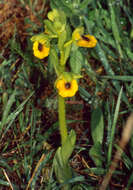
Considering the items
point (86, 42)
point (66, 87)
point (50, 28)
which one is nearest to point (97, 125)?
point (66, 87)

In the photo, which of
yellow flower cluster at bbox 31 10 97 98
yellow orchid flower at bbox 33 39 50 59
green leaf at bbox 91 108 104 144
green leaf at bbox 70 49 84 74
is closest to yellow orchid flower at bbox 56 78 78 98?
yellow flower cluster at bbox 31 10 97 98

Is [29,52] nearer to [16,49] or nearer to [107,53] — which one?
[16,49]

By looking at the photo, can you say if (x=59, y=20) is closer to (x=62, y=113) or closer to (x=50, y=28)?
(x=50, y=28)

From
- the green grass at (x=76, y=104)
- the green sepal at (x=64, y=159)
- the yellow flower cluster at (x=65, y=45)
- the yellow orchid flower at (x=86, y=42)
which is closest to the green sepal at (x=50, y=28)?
the yellow flower cluster at (x=65, y=45)

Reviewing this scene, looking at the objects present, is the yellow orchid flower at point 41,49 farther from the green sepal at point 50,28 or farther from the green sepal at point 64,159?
the green sepal at point 64,159

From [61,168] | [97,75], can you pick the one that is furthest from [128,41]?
[61,168]
